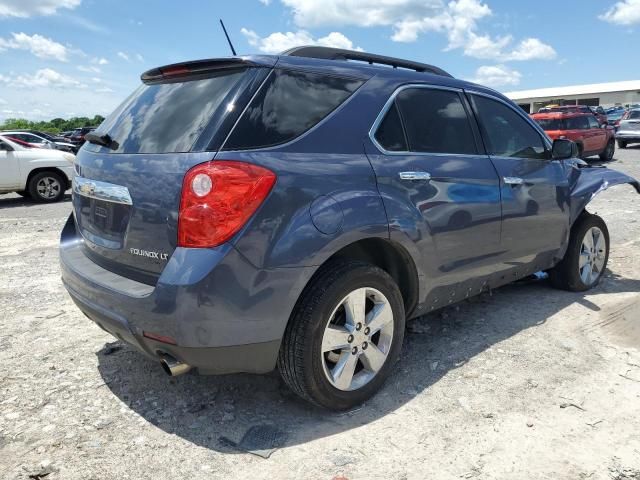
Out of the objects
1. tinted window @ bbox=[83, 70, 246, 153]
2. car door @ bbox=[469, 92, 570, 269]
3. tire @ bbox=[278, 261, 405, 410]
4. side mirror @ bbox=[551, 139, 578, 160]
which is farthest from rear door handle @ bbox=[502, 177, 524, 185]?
tinted window @ bbox=[83, 70, 246, 153]

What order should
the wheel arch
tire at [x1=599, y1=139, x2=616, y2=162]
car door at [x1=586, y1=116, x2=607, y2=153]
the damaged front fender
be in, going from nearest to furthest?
the wheel arch, the damaged front fender, car door at [x1=586, y1=116, x2=607, y2=153], tire at [x1=599, y1=139, x2=616, y2=162]

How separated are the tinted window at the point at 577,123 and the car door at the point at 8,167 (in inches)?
587

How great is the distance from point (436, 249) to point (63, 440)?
225 centimetres

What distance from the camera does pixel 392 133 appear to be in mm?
3104

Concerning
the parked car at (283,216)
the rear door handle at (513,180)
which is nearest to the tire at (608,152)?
the rear door handle at (513,180)

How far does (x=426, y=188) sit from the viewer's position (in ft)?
10.4

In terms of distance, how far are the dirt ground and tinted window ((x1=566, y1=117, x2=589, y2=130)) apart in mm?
13532

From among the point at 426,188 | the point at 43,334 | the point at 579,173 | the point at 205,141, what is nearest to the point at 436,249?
the point at 426,188

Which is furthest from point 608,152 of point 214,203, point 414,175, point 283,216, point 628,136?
point 214,203

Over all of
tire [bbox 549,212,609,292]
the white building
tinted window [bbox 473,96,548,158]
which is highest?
the white building

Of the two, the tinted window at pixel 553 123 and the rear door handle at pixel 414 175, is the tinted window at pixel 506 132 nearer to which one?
the rear door handle at pixel 414 175

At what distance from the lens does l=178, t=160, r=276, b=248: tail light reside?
234 centimetres

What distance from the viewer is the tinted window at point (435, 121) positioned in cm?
325

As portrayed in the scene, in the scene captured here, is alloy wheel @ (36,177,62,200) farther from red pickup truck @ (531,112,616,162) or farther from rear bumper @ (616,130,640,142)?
rear bumper @ (616,130,640,142)
